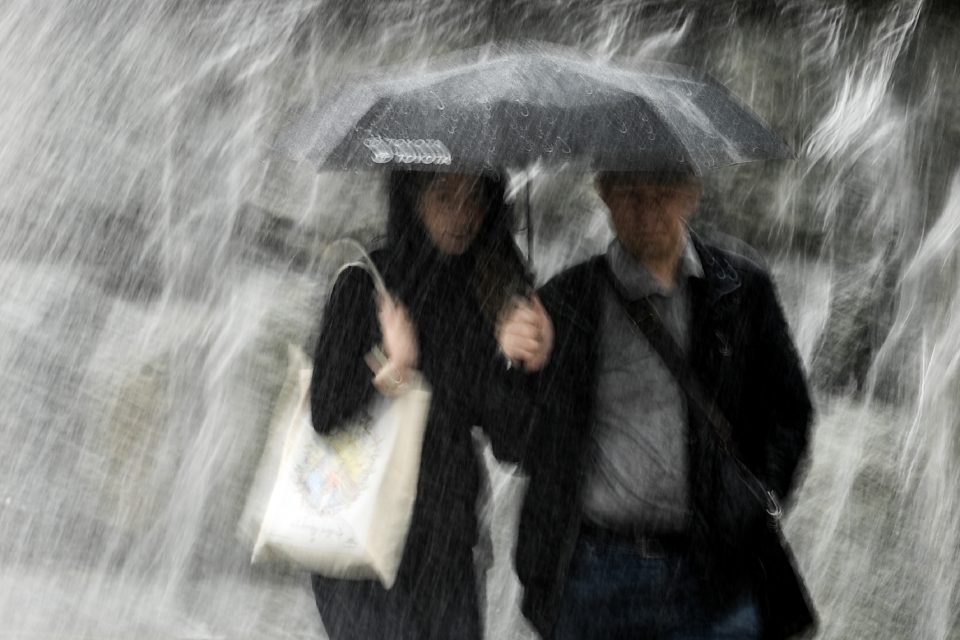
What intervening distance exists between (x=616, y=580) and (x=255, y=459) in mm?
2828

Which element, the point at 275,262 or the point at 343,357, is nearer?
the point at 343,357

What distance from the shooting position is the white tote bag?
9.12 ft

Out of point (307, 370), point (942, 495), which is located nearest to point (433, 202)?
point (307, 370)

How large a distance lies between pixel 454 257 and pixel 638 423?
561 millimetres

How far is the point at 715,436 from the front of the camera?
2812 mm

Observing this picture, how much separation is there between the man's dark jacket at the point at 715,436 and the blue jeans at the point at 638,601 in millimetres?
38

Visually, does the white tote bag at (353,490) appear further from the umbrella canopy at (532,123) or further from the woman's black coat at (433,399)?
the umbrella canopy at (532,123)

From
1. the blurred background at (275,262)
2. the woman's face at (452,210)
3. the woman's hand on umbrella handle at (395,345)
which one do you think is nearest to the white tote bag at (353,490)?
the woman's hand on umbrella handle at (395,345)

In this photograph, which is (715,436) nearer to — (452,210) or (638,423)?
(638,423)

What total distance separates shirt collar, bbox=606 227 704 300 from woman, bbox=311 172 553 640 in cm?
21

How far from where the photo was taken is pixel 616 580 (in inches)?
112

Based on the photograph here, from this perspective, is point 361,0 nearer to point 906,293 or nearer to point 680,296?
point 906,293

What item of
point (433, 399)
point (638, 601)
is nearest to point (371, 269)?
point (433, 399)

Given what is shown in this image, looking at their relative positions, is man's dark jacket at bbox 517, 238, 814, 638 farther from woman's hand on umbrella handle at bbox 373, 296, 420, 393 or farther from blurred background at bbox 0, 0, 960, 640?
blurred background at bbox 0, 0, 960, 640
